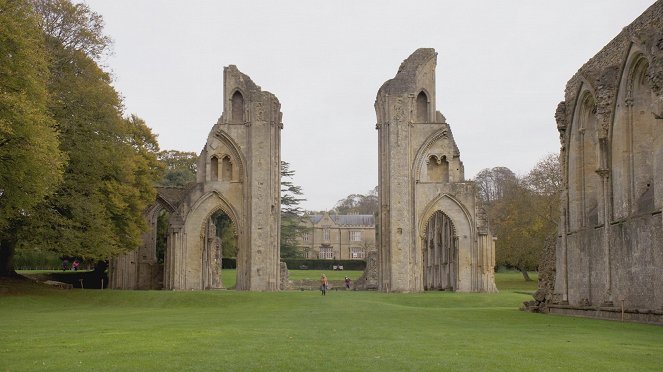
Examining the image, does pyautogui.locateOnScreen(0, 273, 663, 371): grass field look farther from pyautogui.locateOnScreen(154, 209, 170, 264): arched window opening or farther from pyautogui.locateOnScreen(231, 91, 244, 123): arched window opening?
pyautogui.locateOnScreen(154, 209, 170, 264): arched window opening

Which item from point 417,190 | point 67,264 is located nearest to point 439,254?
point 417,190

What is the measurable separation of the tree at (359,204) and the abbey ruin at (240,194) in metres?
77.6

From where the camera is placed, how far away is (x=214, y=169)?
40.4 m

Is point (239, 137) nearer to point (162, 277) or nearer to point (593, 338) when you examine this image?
point (162, 277)

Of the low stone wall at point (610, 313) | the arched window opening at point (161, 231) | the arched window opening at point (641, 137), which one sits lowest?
the low stone wall at point (610, 313)

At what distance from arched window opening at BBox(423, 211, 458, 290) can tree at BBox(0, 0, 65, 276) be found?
24.8 meters

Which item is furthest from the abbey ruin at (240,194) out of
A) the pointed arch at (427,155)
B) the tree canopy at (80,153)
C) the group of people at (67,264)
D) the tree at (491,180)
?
the tree at (491,180)

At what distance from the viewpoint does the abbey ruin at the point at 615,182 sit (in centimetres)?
1802

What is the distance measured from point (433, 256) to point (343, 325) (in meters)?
35.0

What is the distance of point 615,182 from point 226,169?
23.5m

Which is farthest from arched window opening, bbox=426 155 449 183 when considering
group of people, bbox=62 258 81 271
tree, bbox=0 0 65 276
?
group of people, bbox=62 258 81 271

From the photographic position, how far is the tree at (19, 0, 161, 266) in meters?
29.9

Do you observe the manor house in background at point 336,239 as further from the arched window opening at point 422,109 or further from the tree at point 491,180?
the arched window opening at point 422,109

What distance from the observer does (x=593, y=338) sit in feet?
43.8
